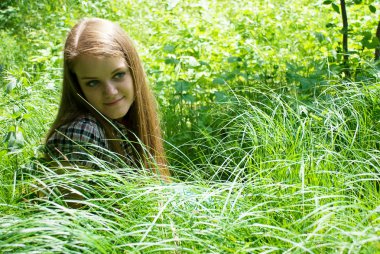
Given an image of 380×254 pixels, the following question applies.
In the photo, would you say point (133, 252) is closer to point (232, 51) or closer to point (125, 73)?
point (125, 73)

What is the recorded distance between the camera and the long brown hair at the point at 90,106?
189 centimetres

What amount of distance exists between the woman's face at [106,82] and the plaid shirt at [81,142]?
0.07 metres

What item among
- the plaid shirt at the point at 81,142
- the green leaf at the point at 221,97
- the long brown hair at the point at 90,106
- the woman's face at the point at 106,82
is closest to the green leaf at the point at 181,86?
the green leaf at the point at 221,97

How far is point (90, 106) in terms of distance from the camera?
1.95m

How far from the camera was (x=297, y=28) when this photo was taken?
13.7ft

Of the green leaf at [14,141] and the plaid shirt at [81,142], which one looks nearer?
the plaid shirt at [81,142]

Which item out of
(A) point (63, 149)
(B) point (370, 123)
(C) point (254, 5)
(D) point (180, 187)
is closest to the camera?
(D) point (180, 187)

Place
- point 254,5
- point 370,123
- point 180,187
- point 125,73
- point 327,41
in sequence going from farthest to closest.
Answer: point 254,5 → point 327,41 → point 370,123 → point 125,73 → point 180,187

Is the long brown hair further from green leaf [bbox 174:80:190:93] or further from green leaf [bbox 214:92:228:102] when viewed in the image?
green leaf [bbox 174:80:190:93]

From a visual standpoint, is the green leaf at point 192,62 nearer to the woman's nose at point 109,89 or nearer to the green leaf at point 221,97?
the green leaf at point 221,97

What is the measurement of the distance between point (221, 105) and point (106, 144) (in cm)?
98

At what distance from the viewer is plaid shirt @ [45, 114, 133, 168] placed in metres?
1.80

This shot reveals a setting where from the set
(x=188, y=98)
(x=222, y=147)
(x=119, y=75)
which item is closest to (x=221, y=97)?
(x=188, y=98)

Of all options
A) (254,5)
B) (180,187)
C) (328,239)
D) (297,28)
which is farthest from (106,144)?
(254,5)
